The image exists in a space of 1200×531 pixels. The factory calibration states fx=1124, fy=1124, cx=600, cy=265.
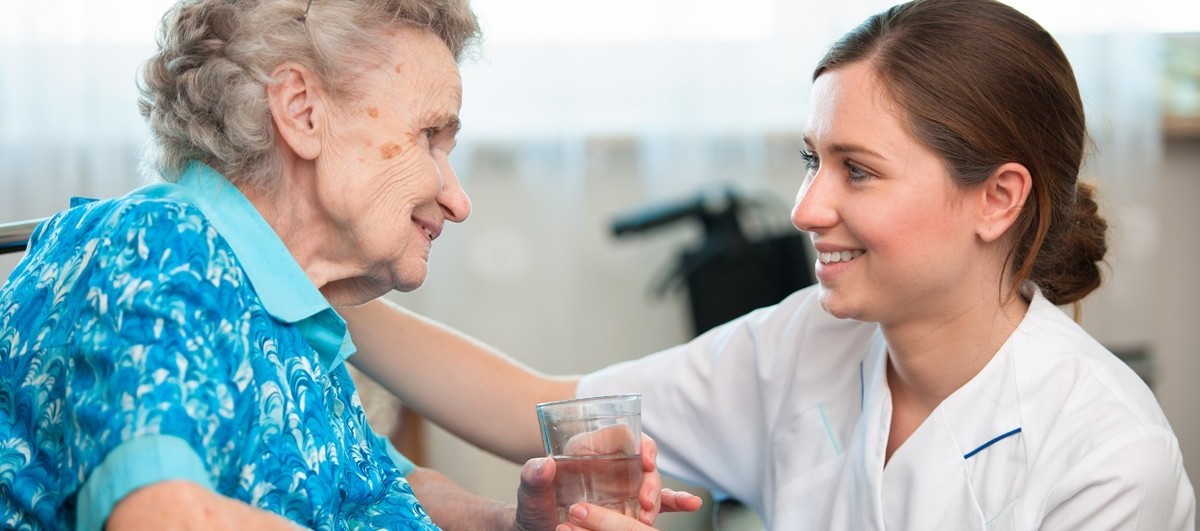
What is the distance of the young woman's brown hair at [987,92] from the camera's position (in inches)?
55.2

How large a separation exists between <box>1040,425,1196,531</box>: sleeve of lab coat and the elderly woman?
24.3 inches

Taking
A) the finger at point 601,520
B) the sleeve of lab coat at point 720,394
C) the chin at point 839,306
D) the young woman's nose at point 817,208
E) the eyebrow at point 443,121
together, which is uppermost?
the eyebrow at point 443,121

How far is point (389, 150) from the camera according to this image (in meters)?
1.20

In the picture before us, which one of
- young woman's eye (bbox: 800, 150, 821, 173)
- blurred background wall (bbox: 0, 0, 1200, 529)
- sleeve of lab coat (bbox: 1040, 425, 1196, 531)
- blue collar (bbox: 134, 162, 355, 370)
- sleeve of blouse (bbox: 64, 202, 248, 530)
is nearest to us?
sleeve of blouse (bbox: 64, 202, 248, 530)

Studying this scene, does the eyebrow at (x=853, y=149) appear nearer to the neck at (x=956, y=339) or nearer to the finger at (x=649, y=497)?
the neck at (x=956, y=339)

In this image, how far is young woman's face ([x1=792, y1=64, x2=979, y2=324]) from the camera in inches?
55.4

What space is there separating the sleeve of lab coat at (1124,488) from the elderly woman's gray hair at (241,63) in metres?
0.94

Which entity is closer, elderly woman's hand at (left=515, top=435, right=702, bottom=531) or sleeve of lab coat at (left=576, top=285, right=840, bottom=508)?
elderly woman's hand at (left=515, top=435, right=702, bottom=531)

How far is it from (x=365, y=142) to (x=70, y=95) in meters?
2.08

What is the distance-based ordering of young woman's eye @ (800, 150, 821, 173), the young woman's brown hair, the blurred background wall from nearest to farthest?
the young woman's brown hair
young woman's eye @ (800, 150, 821, 173)
the blurred background wall

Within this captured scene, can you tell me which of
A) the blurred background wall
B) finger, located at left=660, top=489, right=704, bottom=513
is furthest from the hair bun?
the blurred background wall

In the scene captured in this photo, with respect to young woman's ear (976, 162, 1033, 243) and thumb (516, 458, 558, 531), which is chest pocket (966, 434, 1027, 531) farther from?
thumb (516, 458, 558, 531)

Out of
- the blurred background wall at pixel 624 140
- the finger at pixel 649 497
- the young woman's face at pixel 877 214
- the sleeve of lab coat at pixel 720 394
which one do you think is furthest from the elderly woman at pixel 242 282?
the blurred background wall at pixel 624 140

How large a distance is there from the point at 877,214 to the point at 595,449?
1.66ft
